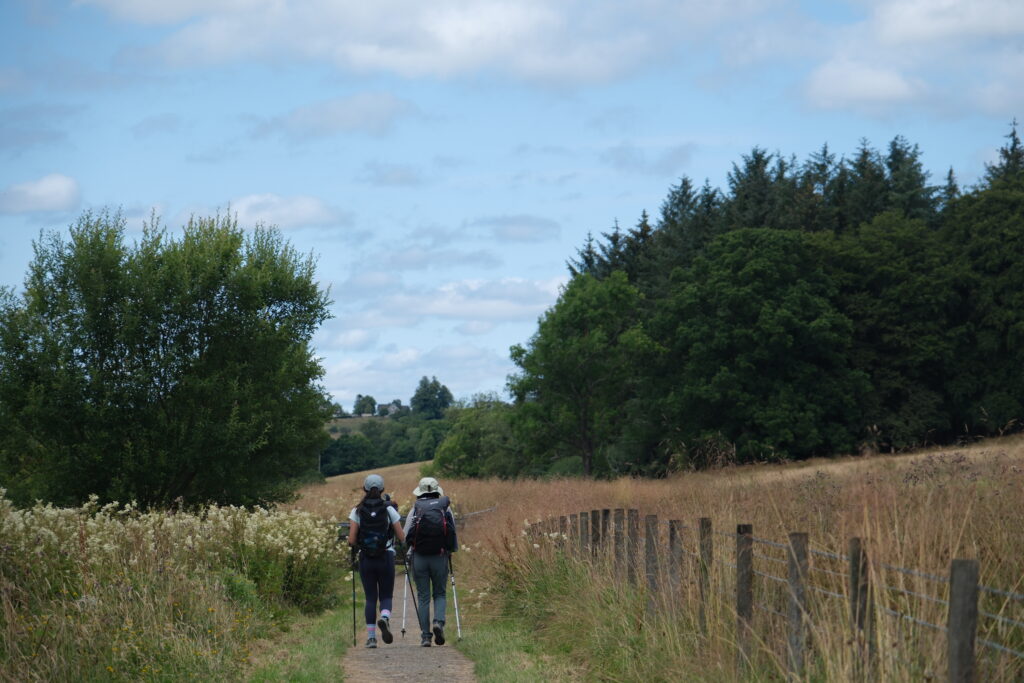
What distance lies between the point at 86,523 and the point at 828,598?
10.3 m

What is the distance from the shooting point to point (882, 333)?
57.4 m

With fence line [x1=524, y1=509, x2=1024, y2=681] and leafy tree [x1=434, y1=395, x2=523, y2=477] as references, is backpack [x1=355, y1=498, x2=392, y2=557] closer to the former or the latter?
fence line [x1=524, y1=509, x2=1024, y2=681]

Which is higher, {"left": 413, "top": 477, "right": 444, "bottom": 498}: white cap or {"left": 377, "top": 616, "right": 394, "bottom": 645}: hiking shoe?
{"left": 413, "top": 477, "right": 444, "bottom": 498}: white cap

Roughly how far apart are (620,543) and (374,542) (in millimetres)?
3004

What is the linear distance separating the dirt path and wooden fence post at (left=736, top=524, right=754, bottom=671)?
3472 millimetres

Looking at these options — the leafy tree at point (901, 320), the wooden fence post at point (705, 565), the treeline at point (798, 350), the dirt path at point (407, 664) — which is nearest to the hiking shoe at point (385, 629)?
the dirt path at point (407, 664)

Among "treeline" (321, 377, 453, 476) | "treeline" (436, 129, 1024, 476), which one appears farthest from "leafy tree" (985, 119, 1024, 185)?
"treeline" (321, 377, 453, 476)

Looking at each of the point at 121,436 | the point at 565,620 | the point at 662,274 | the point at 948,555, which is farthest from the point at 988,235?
the point at 948,555

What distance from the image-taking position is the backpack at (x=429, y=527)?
13086mm

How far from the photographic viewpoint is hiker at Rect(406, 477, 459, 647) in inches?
516

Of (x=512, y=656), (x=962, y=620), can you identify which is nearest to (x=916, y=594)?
(x=962, y=620)

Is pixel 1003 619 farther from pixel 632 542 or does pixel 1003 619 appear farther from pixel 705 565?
pixel 632 542

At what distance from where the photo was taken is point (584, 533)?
1443cm

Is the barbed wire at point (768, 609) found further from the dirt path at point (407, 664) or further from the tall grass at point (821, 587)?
the dirt path at point (407, 664)
